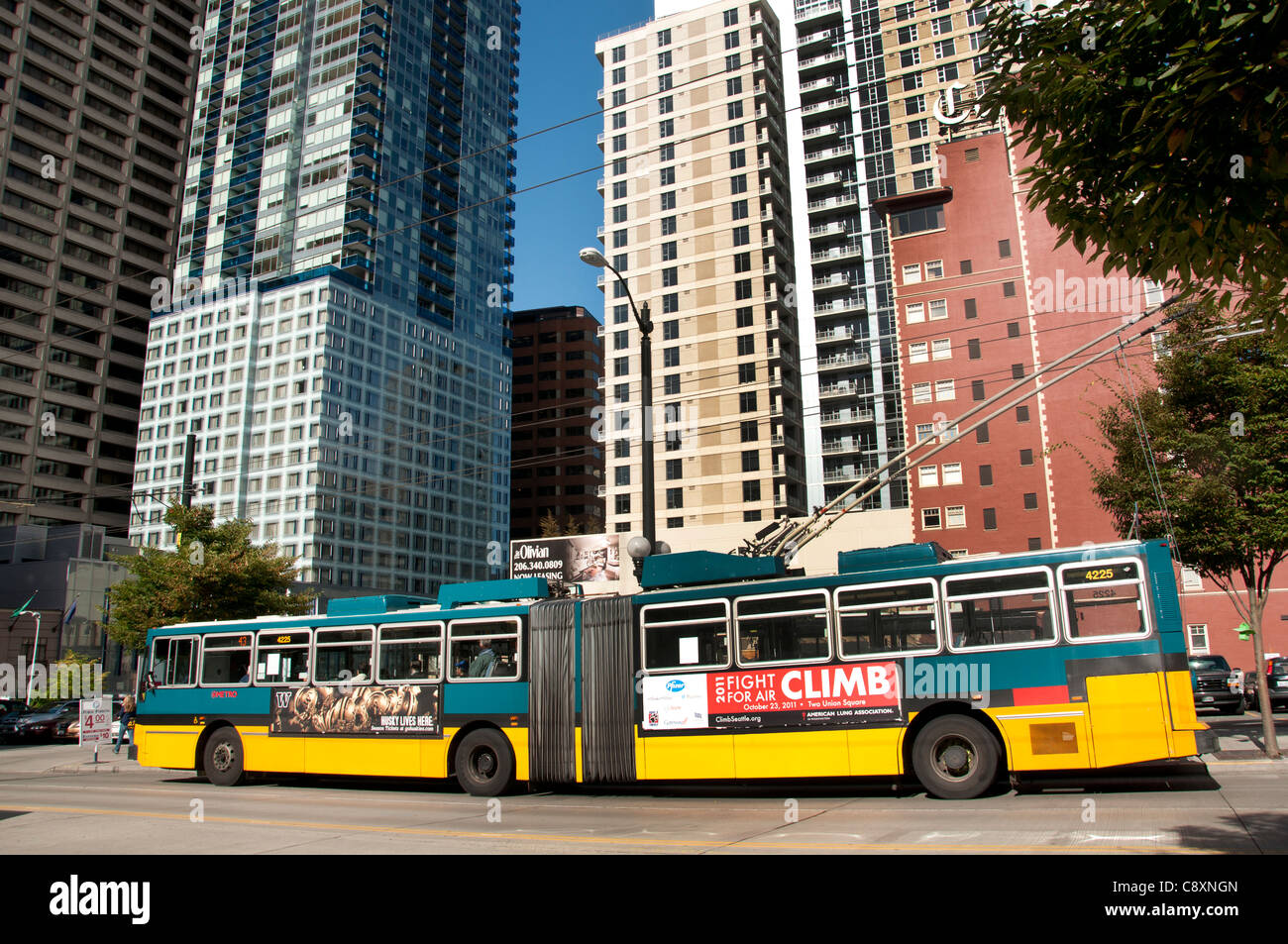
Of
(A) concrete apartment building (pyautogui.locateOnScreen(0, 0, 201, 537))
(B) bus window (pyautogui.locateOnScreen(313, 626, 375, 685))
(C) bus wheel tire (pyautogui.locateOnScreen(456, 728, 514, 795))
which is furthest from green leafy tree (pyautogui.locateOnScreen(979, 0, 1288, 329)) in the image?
(A) concrete apartment building (pyautogui.locateOnScreen(0, 0, 201, 537))

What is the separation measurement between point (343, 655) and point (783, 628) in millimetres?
8753

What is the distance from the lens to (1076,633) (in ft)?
36.8

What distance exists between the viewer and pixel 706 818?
35.2 feet

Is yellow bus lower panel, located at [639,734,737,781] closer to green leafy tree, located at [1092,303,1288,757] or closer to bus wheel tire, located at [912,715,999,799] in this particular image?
bus wheel tire, located at [912,715,999,799]

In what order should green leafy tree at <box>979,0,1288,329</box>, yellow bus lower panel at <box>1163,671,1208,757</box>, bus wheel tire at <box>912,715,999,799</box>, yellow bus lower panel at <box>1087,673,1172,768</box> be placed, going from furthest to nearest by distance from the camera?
bus wheel tire at <box>912,715,999,799</box>
yellow bus lower panel at <box>1087,673,1172,768</box>
yellow bus lower panel at <box>1163,671,1208,757</box>
green leafy tree at <box>979,0,1288,329</box>

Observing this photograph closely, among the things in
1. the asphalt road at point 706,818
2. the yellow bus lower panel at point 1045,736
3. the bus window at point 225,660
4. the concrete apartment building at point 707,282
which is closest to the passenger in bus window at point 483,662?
the asphalt road at point 706,818

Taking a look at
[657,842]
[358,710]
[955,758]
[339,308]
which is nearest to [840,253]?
[339,308]

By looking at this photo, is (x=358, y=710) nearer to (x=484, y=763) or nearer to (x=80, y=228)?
(x=484, y=763)

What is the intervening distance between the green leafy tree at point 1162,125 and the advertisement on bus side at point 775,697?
7008mm

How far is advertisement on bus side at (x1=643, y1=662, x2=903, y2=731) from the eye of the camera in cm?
1206

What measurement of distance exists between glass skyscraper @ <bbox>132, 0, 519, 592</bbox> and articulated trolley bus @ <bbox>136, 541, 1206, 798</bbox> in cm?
8710

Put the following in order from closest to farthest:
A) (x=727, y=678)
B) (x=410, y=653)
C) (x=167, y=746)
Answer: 1. (x=727, y=678)
2. (x=410, y=653)
3. (x=167, y=746)
